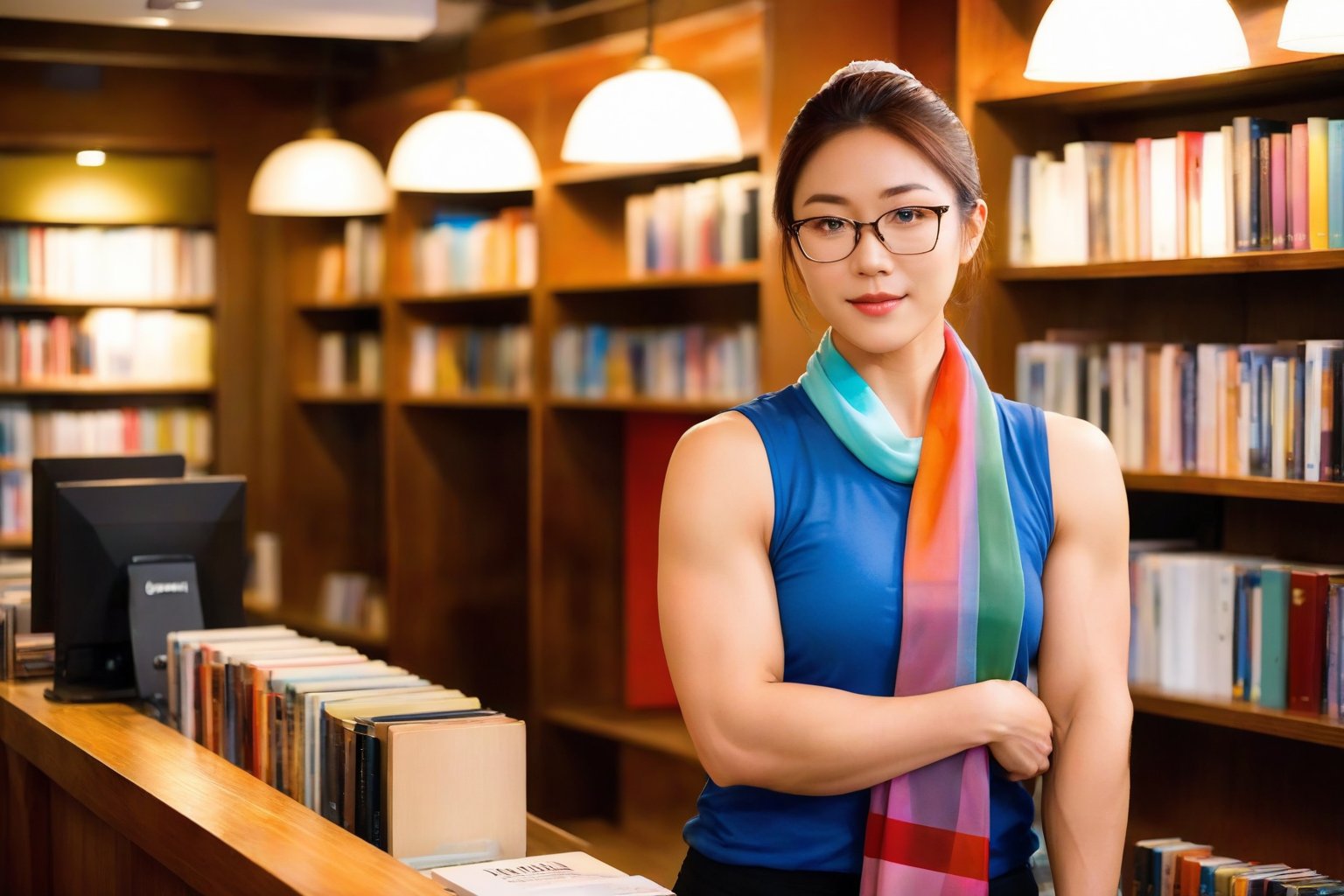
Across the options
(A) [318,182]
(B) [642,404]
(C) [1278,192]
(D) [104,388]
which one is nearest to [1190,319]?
(C) [1278,192]

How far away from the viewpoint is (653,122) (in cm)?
386

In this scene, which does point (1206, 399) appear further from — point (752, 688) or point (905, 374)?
point (752, 688)

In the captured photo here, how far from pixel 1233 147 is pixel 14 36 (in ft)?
15.7

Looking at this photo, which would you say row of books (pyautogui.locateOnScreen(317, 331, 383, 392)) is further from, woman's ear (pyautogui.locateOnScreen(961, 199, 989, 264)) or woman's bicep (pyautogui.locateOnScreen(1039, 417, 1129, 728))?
woman's bicep (pyautogui.locateOnScreen(1039, 417, 1129, 728))

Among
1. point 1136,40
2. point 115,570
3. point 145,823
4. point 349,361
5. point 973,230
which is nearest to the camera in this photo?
point 973,230

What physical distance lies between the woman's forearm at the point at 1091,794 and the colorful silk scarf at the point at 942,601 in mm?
95

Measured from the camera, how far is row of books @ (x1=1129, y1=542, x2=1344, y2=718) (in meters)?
3.13

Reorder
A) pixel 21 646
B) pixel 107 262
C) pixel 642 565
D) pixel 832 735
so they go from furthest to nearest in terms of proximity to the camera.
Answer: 1. pixel 107 262
2. pixel 642 565
3. pixel 21 646
4. pixel 832 735

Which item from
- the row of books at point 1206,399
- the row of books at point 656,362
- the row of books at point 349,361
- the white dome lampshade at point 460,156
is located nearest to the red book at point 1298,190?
the row of books at point 1206,399

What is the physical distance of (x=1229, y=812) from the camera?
3.62m

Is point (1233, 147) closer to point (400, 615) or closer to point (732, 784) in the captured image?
point (732, 784)

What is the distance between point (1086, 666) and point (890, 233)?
1.85 feet

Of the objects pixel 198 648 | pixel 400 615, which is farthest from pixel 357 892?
pixel 400 615

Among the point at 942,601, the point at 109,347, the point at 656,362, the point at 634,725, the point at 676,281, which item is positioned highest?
the point at 676,281
